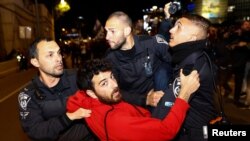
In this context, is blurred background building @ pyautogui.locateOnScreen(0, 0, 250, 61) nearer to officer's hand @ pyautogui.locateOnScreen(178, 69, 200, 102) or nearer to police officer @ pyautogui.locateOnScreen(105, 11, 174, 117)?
police officer @ pyautogui.locateOnScreen(105, 11, 174, 117)

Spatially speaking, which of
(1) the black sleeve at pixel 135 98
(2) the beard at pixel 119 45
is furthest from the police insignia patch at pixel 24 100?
(2) the beard at pixel 119 45

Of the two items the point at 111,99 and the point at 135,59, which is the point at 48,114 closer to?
the point at 111,99

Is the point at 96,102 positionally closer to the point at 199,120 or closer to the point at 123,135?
the point at 123,135

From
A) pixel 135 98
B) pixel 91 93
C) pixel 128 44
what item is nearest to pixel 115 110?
pixel 91 93

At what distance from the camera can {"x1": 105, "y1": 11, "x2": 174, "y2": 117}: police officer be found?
4141 millimetres

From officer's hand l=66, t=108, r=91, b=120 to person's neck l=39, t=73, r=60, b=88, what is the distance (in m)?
0.71

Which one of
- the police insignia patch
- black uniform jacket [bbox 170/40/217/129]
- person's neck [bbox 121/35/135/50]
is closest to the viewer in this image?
black uniform jacket [bbox 170/40/217/129]

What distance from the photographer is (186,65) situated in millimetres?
2871

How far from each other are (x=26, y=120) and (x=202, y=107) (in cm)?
145

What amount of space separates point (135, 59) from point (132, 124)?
1.63m

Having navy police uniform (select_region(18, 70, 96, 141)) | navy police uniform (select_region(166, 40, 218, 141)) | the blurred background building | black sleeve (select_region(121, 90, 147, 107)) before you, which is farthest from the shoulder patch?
the blurred background building

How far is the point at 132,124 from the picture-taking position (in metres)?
2.62

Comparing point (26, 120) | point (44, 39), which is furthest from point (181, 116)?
point (44, 39)

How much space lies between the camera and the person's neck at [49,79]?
362 cm
